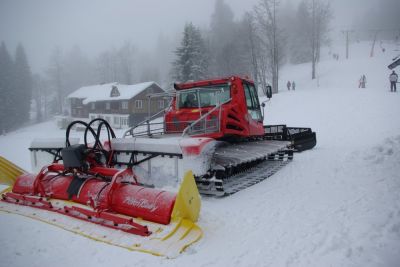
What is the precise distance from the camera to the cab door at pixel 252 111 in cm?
849

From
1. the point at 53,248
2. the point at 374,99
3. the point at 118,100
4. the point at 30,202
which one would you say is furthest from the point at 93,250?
the point at 118,100

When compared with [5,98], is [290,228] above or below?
below

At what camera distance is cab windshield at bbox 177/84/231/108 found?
8.12 metres

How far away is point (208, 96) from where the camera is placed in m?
8.34

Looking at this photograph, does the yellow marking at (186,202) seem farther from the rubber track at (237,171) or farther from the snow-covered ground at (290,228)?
the rubber track at (237,171)

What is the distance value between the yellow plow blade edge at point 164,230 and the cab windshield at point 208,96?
3907 mm

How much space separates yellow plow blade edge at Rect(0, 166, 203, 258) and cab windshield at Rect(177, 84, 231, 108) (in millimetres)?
3907

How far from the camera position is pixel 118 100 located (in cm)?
4266

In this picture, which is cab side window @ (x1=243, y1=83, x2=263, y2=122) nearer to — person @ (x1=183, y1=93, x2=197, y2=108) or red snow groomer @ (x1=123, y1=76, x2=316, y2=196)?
red snow groomer @ (x1=123, y1=76, x2=316, y2=196)

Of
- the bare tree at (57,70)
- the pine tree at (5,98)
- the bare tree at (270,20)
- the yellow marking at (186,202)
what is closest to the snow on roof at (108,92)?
the pine tree at (5,98)

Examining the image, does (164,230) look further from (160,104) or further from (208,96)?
(160,104)

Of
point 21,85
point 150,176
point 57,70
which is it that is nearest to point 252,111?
point 150,176

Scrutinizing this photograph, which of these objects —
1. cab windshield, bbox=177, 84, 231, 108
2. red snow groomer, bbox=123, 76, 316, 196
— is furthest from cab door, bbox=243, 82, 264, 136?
cab windshield, bbox=177, 84, 231, 108

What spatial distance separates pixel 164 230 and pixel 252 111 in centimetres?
542
